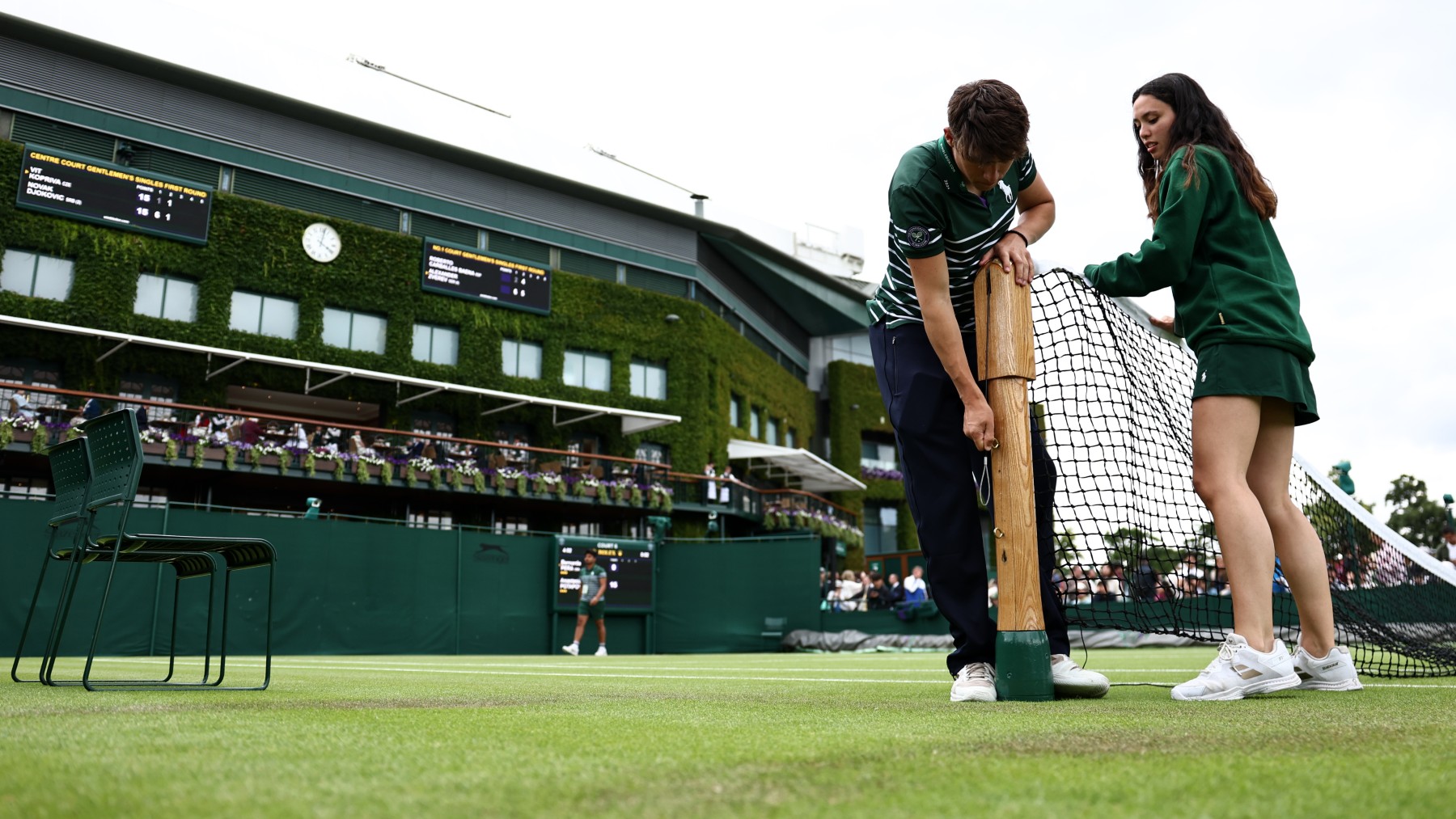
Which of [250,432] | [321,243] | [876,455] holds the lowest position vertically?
[250,432]

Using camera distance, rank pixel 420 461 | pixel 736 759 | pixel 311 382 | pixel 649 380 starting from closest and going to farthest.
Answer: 1. pixel 736 759
2. pixel 420 461
3. pixel 311 382
4. pixel 649 380

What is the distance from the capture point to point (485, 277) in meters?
26.1

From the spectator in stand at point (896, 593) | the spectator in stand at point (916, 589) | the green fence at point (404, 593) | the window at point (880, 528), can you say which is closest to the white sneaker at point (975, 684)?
the green fence at point (404, 593)

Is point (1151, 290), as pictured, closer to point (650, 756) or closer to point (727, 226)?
point (650, 756)

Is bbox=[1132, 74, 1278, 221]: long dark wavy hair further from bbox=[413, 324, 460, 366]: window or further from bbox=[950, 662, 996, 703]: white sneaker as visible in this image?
bbox=[413, 324, 460, 366]: window

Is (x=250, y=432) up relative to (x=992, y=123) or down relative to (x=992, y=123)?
up

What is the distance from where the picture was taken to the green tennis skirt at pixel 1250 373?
2.78 m

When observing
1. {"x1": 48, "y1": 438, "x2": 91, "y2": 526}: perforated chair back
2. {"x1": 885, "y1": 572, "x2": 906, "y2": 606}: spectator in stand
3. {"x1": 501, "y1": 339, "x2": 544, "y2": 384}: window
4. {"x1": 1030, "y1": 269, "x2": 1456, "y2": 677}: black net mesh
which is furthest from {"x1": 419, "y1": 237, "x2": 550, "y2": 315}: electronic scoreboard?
{"x1": 1030, "y1": 269, "x2": 1456, "y2": 677}: black net mesh

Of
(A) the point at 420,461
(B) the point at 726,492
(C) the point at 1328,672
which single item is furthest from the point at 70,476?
(B) the point at 726,492

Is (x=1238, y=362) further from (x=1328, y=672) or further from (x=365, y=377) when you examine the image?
(x=365, y=377)

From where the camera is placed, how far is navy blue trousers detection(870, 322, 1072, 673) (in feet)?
9.59

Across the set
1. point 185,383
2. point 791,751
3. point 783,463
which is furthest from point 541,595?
point 791,751

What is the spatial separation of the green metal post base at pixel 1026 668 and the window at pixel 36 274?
76.3 ft

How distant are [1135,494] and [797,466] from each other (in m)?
28.7
